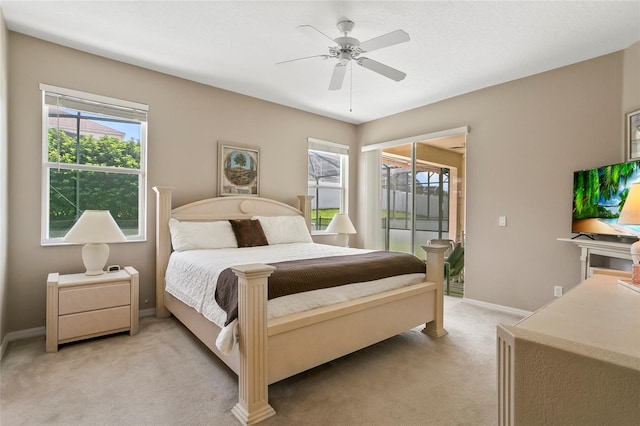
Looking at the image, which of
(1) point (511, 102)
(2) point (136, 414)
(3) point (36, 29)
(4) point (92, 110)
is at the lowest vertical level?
(2) point (136, 414)

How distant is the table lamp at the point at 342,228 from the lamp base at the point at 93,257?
2.90m

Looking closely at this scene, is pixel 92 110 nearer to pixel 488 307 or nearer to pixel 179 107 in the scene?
pixel 179 107

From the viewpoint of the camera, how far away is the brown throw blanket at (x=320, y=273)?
1971 millimetres

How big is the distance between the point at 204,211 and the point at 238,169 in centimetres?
75

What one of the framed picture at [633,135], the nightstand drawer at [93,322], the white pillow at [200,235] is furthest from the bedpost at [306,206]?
the framed picture at [633,135]

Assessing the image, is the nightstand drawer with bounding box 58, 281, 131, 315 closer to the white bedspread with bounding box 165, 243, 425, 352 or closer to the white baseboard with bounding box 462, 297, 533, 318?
the white bedspread with bounding box 165, 243, 425, 352

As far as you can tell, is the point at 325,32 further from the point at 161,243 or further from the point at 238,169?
the point at 161,243

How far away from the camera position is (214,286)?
7.18 ft

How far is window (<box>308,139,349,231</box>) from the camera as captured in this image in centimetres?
516

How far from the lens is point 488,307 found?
3.88m

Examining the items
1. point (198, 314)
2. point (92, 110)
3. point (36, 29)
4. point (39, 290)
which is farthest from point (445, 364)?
point (36, 29)

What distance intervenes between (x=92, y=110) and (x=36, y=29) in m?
0.73

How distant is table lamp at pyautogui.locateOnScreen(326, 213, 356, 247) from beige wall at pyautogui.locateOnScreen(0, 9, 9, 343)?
3546 mm

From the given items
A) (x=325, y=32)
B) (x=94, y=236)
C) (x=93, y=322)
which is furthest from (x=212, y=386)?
(x=325, y=32)
